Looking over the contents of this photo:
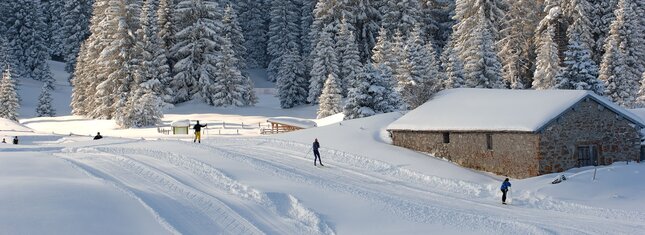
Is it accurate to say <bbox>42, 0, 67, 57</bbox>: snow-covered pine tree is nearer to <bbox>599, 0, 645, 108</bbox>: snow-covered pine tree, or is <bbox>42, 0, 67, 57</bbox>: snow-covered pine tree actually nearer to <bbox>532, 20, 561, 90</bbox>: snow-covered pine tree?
<bbox>532, 20, 561, 90</bbox>: snow-covered pine tree

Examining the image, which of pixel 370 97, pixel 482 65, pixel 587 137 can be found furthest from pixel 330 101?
pixel 587 137

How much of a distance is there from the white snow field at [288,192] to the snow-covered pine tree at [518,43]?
28646mm

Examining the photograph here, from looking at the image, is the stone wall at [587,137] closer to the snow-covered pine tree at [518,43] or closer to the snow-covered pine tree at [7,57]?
the snow-covered pine tree at [518,43]

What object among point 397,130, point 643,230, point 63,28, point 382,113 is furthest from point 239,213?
point 63,28

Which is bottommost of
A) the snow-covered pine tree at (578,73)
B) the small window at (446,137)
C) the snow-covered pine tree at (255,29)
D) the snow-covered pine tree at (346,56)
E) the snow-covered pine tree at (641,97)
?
the small window at (446,137)

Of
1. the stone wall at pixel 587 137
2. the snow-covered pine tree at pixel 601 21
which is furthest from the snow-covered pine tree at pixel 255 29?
the stone wall at pixel 587 137

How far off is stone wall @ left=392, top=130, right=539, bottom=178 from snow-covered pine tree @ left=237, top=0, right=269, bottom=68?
6700 cm

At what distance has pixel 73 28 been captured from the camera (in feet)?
312

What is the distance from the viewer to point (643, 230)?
829 inches

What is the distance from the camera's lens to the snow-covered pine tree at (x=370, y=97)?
45.0 meters

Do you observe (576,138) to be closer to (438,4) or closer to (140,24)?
(140,24)

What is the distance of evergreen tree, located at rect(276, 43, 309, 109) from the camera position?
232ft

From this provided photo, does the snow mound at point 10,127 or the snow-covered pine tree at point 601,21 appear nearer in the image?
the snow mound at point 10,127

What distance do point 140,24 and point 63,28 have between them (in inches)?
1554
